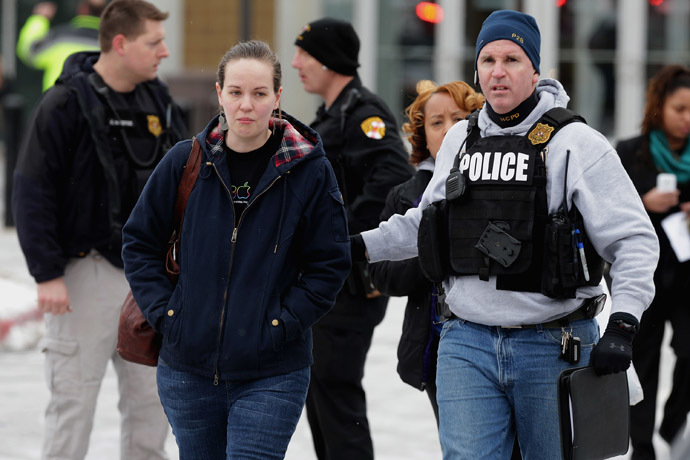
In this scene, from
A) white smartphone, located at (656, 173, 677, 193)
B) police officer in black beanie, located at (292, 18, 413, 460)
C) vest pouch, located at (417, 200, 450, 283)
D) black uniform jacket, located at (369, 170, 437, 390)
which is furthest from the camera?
white smartphone, located at (656, 173, 677, 193)

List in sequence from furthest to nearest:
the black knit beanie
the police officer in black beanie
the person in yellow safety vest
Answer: the person in yellow safety vest → the black knit beanie → the police officer in black beanie

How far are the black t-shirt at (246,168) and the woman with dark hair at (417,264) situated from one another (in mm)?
748

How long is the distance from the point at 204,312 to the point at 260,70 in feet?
2.42

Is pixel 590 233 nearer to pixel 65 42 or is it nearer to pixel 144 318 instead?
pixel 144 318

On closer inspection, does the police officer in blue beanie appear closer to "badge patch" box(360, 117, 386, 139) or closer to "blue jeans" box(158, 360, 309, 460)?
"blue jeans" box(158, 360, 309, 460)

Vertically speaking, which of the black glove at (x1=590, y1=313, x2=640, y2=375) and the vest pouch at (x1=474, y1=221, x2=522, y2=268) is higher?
the vest pouch at (x1=474, y1=221, x2=522, y2=268)

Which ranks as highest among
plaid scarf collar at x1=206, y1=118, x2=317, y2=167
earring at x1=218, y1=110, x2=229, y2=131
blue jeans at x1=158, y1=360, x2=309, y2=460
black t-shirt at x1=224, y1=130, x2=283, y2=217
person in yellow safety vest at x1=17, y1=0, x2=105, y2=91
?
person in yellow safety vest at x1=17, y1=0, x2=105, y2=91

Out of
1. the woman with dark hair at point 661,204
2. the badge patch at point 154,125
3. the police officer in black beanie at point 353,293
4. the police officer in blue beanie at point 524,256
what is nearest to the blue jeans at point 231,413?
the police officer in blue beanie at point 524,256

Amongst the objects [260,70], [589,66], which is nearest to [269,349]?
[260,70]

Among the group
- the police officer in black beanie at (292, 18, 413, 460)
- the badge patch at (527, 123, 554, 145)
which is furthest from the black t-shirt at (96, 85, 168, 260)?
the badge patch at (527, 123, 554, 145)

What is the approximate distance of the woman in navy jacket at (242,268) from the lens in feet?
11.3

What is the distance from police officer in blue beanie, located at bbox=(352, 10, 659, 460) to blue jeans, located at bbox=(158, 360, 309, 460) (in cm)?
48

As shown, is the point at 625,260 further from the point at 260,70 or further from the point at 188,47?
the point at 188,47

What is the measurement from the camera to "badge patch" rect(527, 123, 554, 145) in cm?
343
